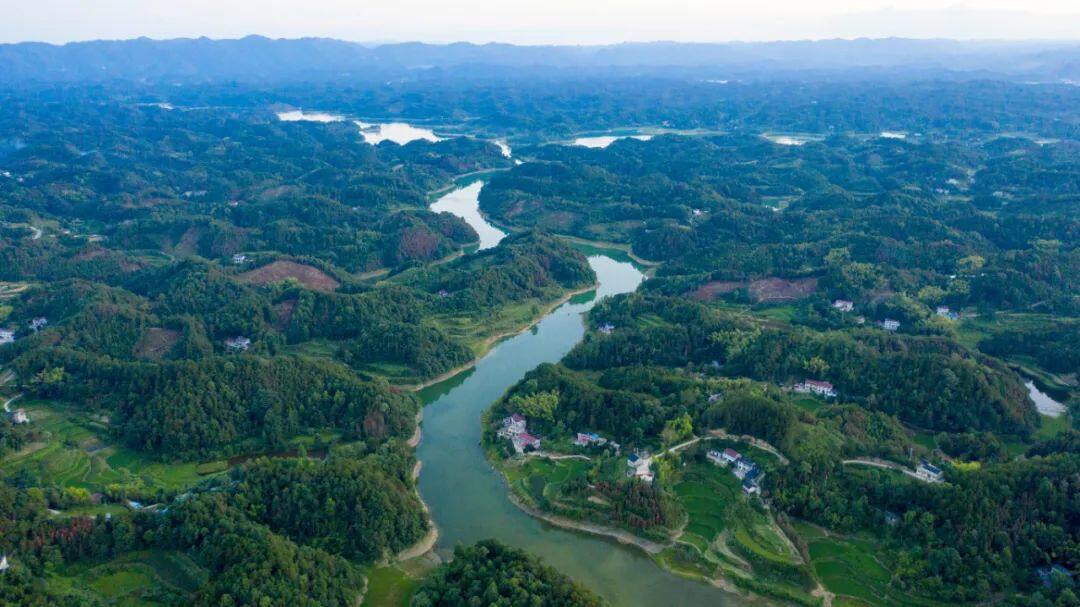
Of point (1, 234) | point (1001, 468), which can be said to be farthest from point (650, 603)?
point (1, 234)

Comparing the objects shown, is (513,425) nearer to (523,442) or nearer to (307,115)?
(523,442)

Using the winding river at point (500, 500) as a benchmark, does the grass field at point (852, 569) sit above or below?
above

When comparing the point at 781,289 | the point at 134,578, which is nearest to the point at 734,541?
the point at 134,578

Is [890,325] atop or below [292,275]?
below

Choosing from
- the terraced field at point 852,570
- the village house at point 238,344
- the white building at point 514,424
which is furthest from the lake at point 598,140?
the terraced field at point 852,570

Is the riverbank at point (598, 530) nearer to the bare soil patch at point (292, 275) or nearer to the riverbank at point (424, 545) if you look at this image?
the riverbank at point (424, 545)

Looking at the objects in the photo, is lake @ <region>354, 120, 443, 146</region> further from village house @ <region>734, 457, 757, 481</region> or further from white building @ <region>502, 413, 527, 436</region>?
village house @ <region>734, 457, 757, 481</region>
